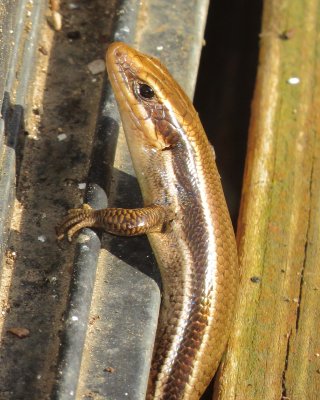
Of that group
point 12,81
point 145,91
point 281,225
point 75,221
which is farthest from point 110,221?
point 281,225

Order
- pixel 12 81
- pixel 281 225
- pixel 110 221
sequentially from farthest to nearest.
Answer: pixel 281 225 < pixel 12 81 < pixel 110 221

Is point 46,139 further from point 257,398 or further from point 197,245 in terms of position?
point 257,398

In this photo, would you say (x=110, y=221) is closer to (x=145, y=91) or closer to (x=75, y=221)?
(x=75, y=221)

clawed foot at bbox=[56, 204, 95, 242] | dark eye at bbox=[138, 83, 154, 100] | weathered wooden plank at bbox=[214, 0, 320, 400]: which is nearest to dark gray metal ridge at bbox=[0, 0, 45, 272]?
clawed foot at bbox=[56, 204, 95, 242]

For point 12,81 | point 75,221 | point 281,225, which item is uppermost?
point 12,81

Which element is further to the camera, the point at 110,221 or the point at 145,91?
the point at 145,91

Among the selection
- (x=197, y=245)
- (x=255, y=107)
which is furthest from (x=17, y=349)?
(x=255, y=107)

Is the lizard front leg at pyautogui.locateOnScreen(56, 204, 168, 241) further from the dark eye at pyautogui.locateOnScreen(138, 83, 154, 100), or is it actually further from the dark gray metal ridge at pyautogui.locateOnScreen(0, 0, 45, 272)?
the dark eye at pyautogui.locateOnScreen(138, 83, 154, 100)
